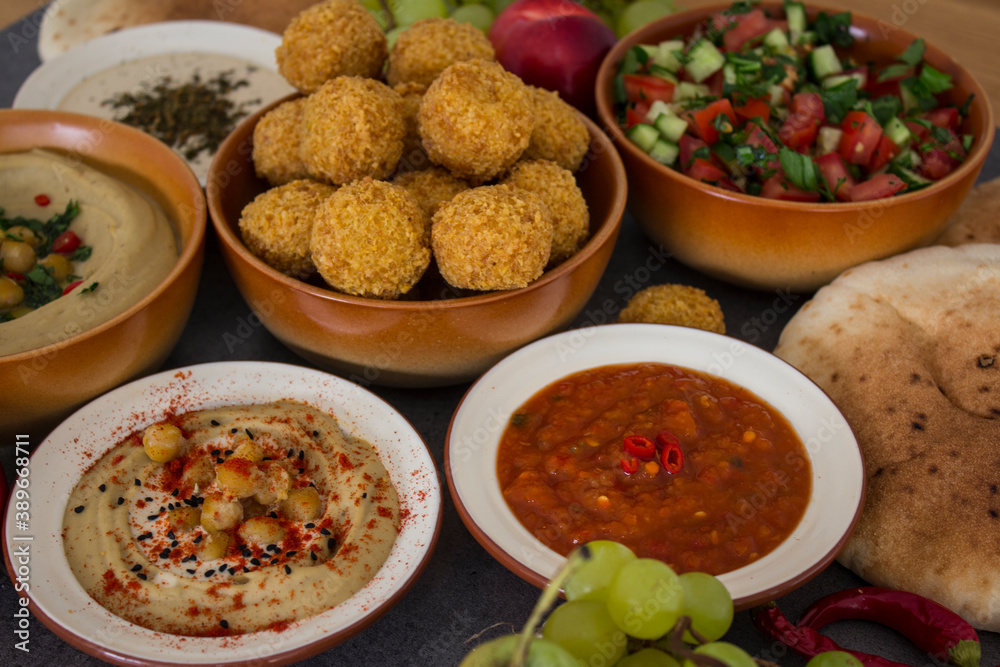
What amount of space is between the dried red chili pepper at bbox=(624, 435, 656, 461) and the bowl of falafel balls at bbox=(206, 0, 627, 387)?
1.76 ft

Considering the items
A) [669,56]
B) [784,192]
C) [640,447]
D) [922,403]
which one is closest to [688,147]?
[784,192]

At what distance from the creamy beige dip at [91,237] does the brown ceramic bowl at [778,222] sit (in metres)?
1.70

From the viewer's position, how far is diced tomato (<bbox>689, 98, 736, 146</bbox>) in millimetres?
3127

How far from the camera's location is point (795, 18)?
3.65 m

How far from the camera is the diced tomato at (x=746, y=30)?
11.7ft

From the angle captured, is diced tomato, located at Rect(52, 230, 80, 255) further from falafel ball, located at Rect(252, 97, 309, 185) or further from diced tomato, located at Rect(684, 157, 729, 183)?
diced tomato, located at Rect(684, 157, 729, 183)

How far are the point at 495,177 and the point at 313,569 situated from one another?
1.36 meters

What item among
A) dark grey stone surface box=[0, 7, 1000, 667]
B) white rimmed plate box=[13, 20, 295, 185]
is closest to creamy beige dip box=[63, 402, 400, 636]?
dark grey stone surface box=[0, 7, 1000, 667]

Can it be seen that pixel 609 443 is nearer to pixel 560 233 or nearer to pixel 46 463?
pixel 560 233

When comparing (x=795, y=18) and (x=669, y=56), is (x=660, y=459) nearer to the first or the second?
(x=669, y=56)

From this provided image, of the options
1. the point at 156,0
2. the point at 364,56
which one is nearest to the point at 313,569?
the point at 364,56

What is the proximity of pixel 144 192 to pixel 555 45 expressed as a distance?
176 centimetres

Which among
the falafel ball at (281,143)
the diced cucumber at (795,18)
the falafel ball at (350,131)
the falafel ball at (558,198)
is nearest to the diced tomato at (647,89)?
the diced cucumber at (795,18)

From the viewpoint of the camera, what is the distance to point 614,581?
5.10ft
